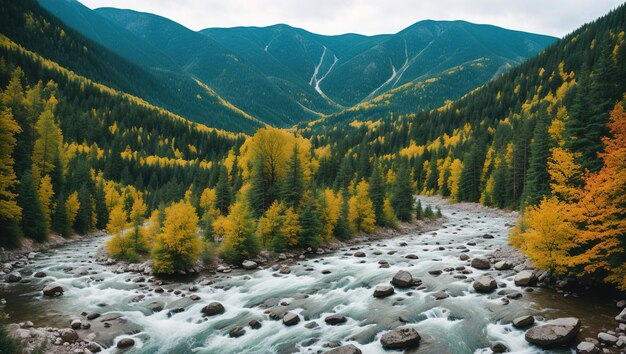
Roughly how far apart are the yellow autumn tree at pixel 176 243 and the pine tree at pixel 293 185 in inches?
558

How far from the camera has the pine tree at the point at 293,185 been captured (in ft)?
148

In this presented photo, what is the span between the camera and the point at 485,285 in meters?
24.4

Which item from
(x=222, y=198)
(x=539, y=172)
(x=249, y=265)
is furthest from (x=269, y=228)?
(x=539, y=172)

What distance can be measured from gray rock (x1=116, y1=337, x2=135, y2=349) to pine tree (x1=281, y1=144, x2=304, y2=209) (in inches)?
1046

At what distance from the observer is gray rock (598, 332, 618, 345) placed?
52.7ft

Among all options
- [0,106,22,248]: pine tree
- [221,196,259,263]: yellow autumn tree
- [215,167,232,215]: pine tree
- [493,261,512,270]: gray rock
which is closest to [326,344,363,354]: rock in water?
[493,261,512,270]: gray rock

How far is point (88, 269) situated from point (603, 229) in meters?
43.5

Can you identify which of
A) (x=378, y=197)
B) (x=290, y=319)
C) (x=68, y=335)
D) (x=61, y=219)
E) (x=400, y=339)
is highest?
(x=400, y=339)

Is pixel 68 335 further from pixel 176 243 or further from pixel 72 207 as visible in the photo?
pixel 72 207

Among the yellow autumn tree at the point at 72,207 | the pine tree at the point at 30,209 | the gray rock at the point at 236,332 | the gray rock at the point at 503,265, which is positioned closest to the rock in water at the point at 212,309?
the gray rock at the point at 236,332

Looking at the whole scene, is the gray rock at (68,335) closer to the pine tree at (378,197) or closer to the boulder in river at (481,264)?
the boulder in river at (481,264)

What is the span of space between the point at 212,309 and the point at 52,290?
13.6 metres

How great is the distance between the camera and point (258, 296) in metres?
27.0

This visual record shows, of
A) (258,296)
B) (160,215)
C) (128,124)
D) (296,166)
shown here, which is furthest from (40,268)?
(128,124)
